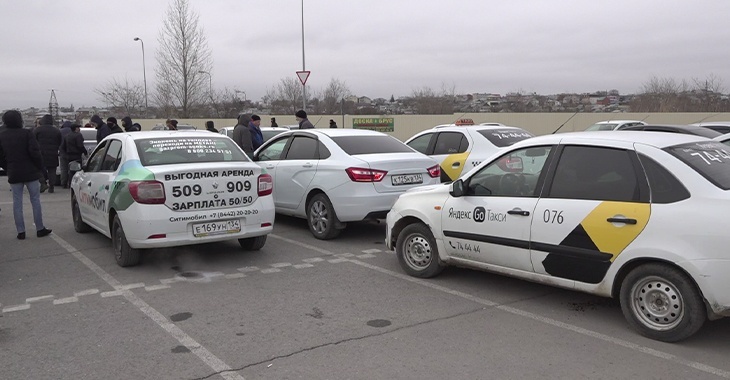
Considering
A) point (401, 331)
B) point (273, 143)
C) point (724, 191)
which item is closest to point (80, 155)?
point (273, 143)

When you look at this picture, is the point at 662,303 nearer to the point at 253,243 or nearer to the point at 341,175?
the point at 341,175

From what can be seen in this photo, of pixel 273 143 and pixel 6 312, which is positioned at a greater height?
pixel 273 143

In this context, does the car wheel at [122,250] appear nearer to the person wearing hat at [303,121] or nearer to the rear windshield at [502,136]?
the rear windshield at [502,136]

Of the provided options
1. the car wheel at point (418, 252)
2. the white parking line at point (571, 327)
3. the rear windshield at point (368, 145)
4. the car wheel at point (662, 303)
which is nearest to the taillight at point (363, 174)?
the rear windshield at point (368, 145)

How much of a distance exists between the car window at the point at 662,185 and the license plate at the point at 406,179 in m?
3.83

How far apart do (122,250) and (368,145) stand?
3.61 meters

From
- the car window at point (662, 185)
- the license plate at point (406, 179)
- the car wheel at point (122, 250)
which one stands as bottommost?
the car wheel at point (122, 250)

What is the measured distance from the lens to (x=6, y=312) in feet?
17.8

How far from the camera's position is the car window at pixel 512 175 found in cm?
539

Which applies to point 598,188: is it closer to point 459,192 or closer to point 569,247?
point 569,247

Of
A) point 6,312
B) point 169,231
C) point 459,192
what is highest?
point 459,192

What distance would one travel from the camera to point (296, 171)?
892 centimetres

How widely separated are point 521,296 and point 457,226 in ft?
2.99

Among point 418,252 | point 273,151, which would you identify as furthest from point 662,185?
point 273,151
